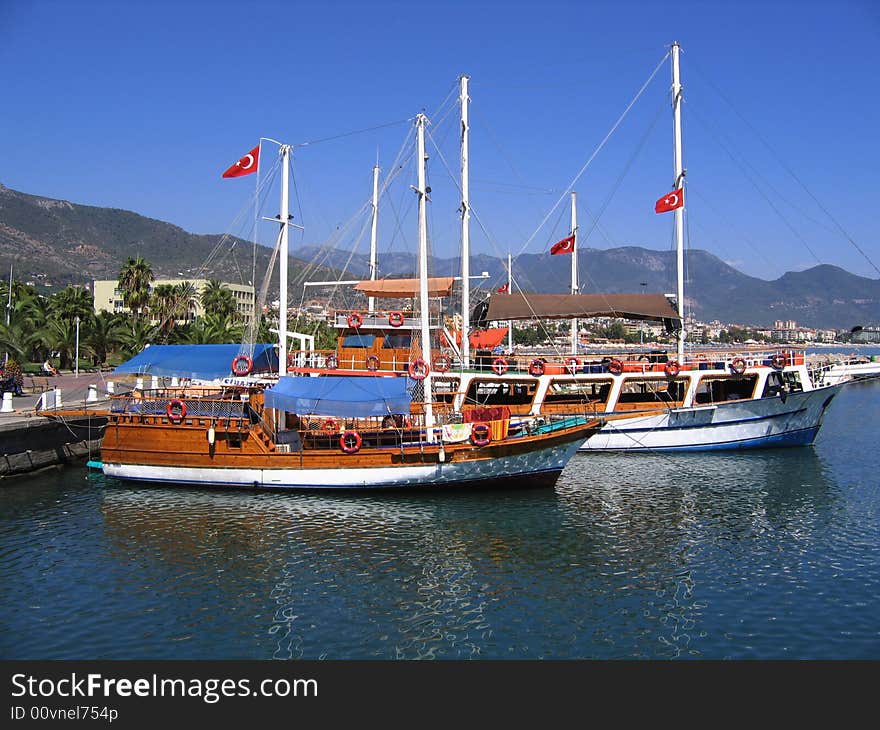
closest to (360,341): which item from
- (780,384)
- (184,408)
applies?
(184,408)

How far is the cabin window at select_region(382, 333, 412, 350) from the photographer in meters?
35.2

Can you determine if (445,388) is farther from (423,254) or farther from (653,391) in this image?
(423,254)

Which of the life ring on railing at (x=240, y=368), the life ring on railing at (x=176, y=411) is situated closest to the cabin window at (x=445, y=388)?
the life ring on railing at (x=240, y=368)

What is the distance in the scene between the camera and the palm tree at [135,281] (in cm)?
6031

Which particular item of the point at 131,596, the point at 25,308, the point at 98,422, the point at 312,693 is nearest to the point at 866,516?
the point at 312,693

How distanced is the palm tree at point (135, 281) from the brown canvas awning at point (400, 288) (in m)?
30.7

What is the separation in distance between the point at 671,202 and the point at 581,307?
744cm

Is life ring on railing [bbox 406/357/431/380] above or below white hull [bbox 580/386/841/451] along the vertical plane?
above

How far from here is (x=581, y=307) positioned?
3988cm

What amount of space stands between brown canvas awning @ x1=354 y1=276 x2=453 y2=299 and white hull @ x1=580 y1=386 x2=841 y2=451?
34.7ft

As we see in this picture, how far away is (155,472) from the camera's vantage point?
2559 centimetres

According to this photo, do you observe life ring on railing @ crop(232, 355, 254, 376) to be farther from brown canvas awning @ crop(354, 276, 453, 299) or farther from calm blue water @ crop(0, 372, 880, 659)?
brown canvas awning @ crop(354, 276, 453, 299)

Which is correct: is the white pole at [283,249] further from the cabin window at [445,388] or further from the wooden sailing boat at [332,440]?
the cabin window at [445,388]

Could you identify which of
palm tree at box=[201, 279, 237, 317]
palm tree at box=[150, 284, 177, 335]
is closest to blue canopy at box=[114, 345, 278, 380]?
palm tree at box=[150, 284, 177, 335]
